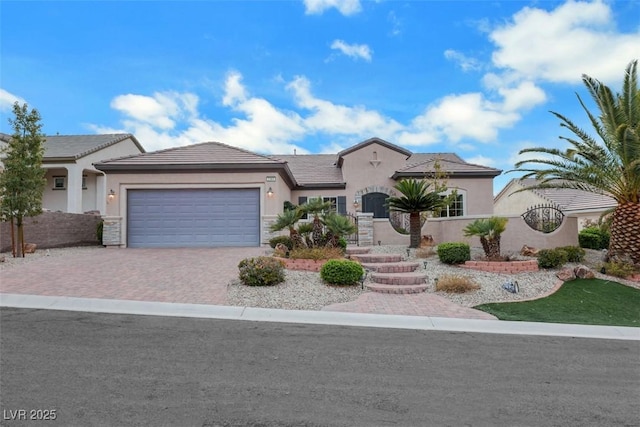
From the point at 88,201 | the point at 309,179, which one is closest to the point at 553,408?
the point at 309,179

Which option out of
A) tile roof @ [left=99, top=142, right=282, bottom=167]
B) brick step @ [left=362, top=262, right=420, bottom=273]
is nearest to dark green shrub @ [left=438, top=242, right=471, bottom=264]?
brick step @ [left=362, top=262, right=420, bottom=273]

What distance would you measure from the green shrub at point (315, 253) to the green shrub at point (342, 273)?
68.2 inches

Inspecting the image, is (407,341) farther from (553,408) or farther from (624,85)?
(624,85)

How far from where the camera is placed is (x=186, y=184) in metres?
17.7

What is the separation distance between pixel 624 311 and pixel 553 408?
6.77 m

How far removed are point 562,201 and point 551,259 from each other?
19547 millimetres

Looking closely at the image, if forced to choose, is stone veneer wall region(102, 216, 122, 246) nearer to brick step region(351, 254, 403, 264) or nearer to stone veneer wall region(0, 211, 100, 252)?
stone veneer wall region(0, 211, 100, 252)

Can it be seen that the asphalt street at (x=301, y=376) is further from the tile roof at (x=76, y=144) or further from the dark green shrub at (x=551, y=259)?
the tile roof at (x=76, y=144)

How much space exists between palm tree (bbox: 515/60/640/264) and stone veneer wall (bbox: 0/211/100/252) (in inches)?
774

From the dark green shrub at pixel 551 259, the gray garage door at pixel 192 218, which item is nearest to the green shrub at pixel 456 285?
the dark green shrub at pixel 551 259

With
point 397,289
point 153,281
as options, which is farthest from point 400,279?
point 153,281

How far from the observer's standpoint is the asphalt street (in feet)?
12.5

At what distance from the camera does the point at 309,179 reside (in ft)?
77.5

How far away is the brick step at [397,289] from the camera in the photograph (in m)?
10.1
